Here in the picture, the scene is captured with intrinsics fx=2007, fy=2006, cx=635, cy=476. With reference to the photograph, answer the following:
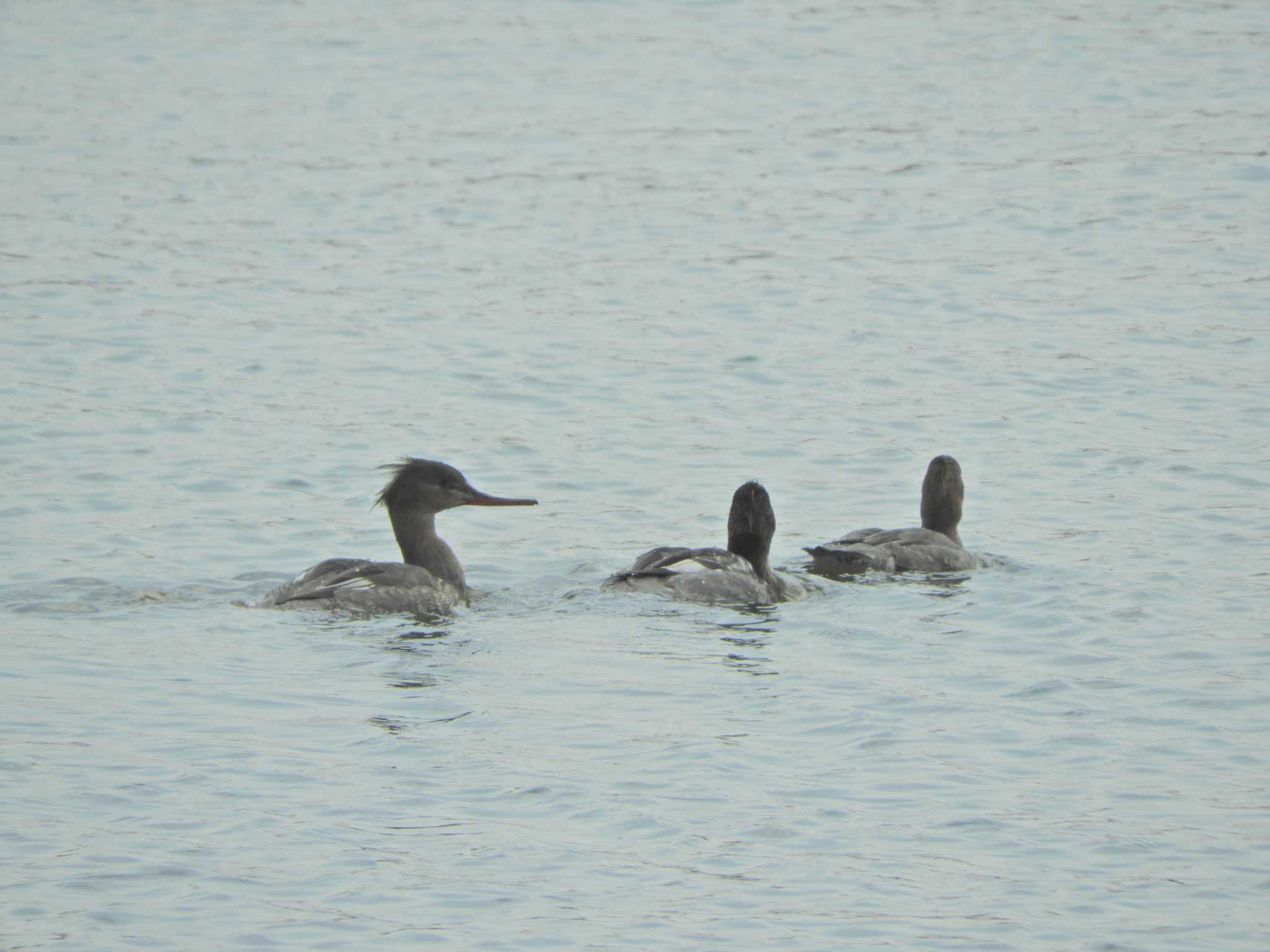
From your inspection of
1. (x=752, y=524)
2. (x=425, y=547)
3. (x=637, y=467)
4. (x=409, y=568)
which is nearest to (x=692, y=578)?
(x=752, y=524)

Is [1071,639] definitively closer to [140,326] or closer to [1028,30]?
[140,326]

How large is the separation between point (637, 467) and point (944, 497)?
8.34 feet

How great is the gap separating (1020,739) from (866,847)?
1.60 m

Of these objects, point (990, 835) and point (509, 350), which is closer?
point (990, 835)

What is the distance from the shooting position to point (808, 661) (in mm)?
10820

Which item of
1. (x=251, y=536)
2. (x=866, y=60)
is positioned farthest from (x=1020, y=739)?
(x=866, y=60)

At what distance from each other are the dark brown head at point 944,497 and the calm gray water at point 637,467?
474mm

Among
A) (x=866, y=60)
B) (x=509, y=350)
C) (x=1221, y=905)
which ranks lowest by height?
(x=1221, y=905)

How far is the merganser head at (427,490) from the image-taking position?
1299 cm

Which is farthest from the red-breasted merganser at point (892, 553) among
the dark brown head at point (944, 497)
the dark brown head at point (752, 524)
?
the dark brown head at point (752, 524)

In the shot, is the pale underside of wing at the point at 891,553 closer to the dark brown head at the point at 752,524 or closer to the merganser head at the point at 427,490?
the dark brown head at the point at 752,524

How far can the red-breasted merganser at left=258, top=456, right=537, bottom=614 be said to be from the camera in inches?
460

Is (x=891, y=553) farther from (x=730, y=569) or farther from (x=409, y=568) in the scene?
(x=409, y=568)

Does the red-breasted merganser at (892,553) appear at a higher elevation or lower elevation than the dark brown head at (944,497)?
lower
